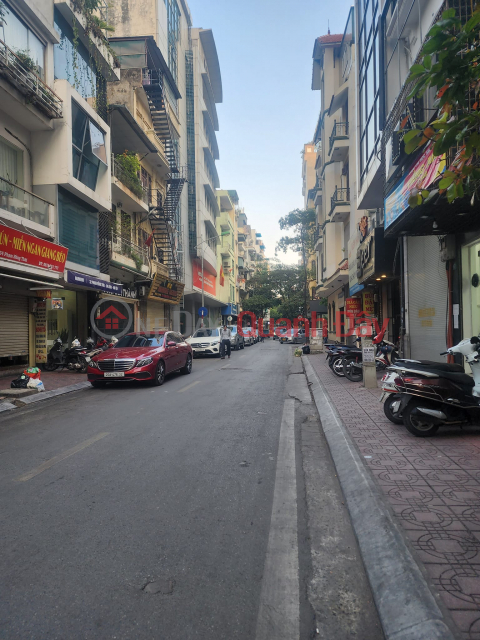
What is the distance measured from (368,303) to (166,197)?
14362 mm

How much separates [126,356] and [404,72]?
1079cm

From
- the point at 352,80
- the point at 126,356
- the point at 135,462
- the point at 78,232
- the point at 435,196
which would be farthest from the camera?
the point at 352,80

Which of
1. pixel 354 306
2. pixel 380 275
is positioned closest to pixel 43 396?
pixel 380 275

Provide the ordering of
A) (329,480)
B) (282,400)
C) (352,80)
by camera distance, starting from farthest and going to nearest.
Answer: (352,80) → (282,400) → (329,480)

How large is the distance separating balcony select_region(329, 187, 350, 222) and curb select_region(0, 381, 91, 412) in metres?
17.3

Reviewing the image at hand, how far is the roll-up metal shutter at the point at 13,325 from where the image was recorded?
14281 mm

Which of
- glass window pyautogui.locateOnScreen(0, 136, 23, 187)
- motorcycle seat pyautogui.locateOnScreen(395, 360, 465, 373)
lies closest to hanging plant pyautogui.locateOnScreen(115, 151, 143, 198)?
glass window pyautogui.locateOnScreen(0, 136, 23, 187)

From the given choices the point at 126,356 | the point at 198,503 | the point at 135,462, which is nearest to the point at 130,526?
the point at 198,503

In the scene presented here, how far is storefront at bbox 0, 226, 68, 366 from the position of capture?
1166cm

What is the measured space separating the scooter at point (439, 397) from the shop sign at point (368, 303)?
16.0 m

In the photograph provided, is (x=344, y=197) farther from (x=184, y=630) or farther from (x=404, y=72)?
(x=184, y=630)

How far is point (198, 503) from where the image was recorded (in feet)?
13.0

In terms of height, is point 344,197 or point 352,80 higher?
point 352,80

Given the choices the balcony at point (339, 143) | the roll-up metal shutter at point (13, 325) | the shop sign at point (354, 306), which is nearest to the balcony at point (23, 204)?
the roll-up metal shutter at point (13, 325)
